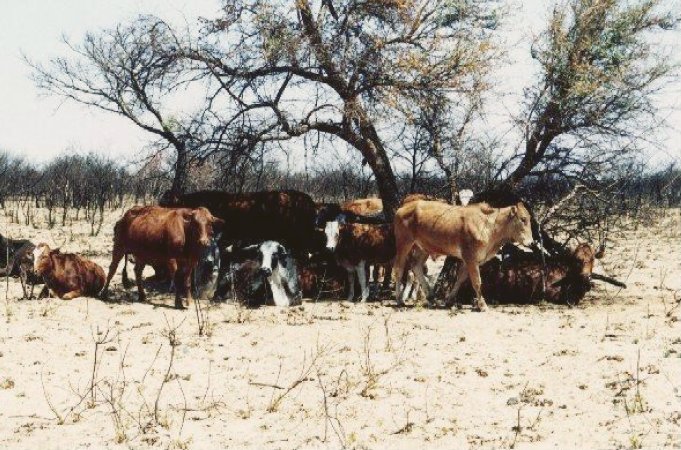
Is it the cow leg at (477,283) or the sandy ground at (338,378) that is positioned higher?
the cow leg at (477,283)

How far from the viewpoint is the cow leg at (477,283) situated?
10086mm

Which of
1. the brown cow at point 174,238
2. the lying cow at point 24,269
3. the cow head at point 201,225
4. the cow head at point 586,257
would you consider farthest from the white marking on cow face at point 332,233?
the lying cow at point 24,269

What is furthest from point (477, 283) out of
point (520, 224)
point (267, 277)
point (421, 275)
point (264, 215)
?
point (264, 215)

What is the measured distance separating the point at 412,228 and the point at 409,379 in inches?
172

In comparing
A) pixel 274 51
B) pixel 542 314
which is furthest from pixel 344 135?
pixel 542 314

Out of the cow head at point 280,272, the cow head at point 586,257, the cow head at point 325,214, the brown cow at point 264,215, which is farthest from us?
the cow head at point 325,214

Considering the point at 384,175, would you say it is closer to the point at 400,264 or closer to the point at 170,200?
the point at 400,264

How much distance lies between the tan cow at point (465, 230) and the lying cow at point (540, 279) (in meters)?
0.54

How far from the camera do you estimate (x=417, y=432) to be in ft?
16.9

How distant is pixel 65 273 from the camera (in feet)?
33.2

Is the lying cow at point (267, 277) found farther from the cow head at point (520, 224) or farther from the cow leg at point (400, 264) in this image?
the cow head at point (520, 224)

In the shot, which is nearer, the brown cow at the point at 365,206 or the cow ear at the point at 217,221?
the cow ear at the point at 217,221

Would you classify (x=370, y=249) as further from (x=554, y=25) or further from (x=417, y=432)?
(x=417, y=432)

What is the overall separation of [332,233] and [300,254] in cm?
95
